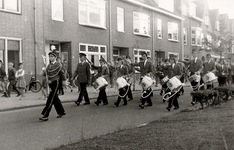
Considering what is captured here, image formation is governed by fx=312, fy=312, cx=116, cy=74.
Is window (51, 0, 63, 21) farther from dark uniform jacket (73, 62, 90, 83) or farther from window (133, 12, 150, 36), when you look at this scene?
window (133, 12, 150, 36)

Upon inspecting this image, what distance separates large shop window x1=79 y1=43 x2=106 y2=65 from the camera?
21.1 m

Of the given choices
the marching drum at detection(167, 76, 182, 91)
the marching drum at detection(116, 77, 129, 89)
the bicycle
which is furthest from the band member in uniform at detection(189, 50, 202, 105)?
the bicycle

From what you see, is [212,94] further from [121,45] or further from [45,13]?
[121,45]

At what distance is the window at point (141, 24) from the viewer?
26.8 metres

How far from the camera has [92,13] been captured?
21.5 m

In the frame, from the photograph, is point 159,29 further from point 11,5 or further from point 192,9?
point 11,5

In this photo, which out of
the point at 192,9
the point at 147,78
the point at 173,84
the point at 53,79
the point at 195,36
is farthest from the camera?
the point at 195,36

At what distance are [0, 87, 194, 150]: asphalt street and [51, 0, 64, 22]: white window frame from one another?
8.75m

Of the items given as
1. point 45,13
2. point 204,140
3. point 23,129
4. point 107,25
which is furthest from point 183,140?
point 107,25

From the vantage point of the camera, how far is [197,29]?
3947 cm

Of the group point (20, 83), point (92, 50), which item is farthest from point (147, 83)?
point (92, 50)

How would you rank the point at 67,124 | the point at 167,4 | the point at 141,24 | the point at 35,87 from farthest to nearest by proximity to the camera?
the point at 167,4
the point at 141,24
the point at 35,87
the point at 67,124

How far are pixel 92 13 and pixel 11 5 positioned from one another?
21.3 ft

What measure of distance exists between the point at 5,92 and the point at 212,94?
369 inches
